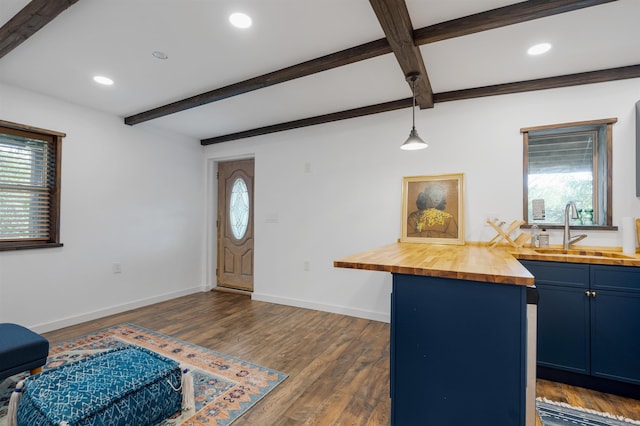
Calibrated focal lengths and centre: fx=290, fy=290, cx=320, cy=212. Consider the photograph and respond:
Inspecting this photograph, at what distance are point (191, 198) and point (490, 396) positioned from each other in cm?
473

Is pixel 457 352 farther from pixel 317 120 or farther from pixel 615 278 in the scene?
pixel 317 120

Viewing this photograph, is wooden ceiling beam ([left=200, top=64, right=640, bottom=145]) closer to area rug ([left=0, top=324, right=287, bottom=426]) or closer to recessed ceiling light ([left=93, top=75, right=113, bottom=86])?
recessed ceiling light ([left=93, top=75, right=113, bottom=86])

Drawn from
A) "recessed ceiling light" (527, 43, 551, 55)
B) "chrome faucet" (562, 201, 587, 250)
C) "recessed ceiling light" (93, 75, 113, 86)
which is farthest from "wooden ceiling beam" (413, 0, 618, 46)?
"recessed ceiling light" (93, 75, 113, 86)

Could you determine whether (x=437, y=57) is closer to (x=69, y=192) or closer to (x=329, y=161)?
(x=329, y=161)

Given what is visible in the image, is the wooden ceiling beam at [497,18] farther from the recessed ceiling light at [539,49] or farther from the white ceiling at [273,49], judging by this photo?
the recessed ceiling light at [539,49]

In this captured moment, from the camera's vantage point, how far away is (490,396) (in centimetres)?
138

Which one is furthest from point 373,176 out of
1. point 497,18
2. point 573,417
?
point 573,417

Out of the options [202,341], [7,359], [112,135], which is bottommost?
[202,341]

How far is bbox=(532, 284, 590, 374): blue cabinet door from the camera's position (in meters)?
2.20

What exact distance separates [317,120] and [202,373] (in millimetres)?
3146

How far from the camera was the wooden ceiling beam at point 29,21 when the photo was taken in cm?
182

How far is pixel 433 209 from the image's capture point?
3.24m

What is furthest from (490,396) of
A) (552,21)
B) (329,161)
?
(329,161)

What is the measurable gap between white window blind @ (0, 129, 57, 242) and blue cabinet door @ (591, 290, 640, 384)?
5287 mm
